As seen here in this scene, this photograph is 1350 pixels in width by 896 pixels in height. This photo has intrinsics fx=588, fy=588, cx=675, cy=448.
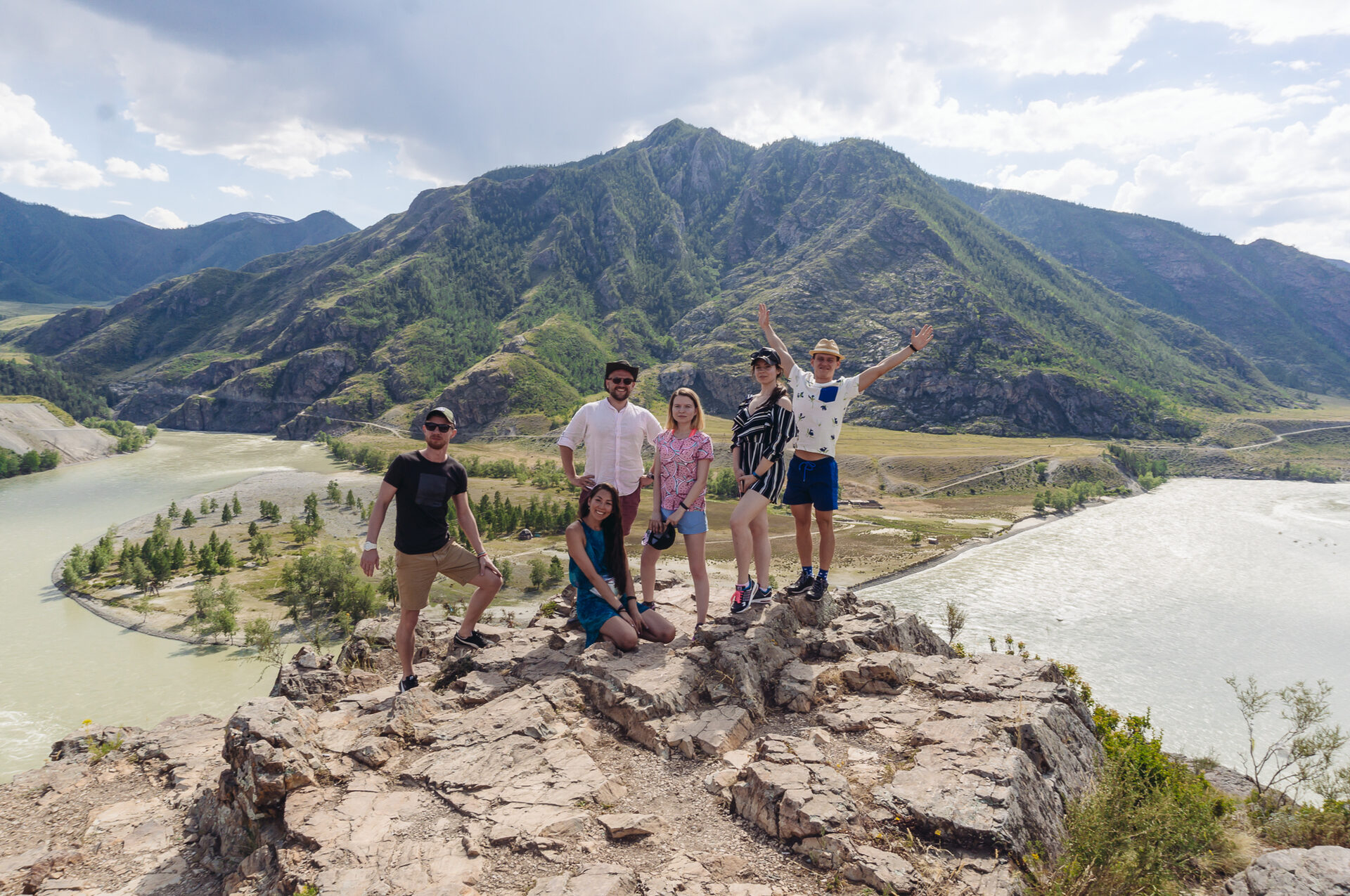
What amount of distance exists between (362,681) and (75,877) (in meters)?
4.38

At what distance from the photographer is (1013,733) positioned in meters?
7.43

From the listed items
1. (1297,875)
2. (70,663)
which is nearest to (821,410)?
(1297,875)

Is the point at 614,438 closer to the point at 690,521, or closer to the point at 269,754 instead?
the point at 690,521

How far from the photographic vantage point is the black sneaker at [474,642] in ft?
35.4

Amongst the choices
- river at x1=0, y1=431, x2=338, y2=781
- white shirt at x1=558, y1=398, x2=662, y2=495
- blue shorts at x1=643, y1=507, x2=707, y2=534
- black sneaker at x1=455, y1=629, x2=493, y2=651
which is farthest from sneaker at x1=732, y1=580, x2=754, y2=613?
river at x1=0, y1=431, x2=338, y2=781

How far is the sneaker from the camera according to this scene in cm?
1038

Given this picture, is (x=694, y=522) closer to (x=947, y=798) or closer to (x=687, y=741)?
(x=687, y=741)

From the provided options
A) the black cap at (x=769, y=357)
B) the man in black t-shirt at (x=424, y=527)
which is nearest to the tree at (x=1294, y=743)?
the black cap at (x=769, y=357)

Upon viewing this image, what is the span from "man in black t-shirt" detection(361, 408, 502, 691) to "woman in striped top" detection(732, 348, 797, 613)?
407 centimetres

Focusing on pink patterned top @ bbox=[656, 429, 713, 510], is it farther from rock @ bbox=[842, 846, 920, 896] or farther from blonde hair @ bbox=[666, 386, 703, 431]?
rock @ bbox=[842, 846, 920, 896]

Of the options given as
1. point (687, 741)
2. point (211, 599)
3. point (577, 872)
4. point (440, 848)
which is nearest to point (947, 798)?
point (687, 741)

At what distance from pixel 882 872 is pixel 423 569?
23.1ft

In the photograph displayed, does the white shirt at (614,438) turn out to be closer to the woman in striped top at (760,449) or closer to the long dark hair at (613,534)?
the long dark hair at (613,534)

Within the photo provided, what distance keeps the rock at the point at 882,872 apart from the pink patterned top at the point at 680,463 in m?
4.91
